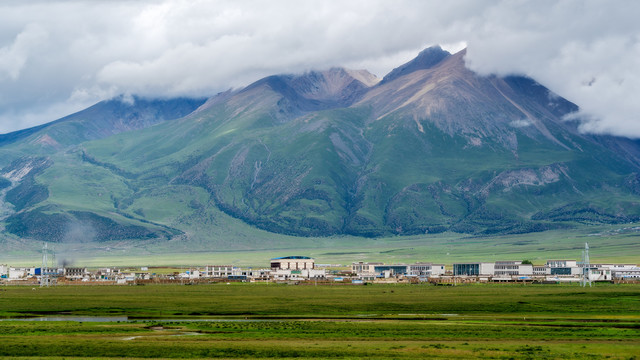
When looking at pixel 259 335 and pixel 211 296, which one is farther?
pixel 211 296

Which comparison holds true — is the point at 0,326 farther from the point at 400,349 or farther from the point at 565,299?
the point at 565,299

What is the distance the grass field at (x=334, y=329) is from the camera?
76.4 metres

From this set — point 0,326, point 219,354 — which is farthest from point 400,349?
point 0,326

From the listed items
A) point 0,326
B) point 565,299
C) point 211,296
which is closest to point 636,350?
point 0,326

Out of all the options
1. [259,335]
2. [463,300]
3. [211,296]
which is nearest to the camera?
[259,335]

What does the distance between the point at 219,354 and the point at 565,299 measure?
292 feet

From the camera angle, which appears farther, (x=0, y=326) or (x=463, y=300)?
(x=463, y=300)

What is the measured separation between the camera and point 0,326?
98.1 meters

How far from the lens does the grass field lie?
251 ft

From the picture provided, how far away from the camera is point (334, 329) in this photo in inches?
3728

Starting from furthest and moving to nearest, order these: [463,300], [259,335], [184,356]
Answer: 1. [463,300]
2. [259,335]
3. [184,356]

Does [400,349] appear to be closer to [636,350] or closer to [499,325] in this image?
[636,350]

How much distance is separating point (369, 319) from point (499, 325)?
16.1 metres

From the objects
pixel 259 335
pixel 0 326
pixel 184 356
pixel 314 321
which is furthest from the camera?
pixel 314 321
